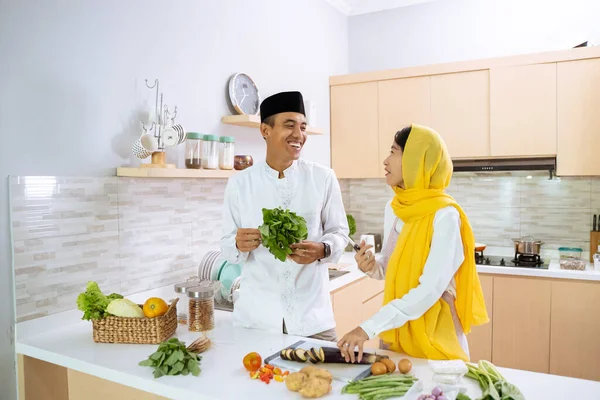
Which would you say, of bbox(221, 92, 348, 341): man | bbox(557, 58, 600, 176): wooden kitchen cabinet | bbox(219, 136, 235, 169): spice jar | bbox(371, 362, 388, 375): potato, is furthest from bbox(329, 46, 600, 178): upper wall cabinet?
bbox(371, 362, 388, 375): potato

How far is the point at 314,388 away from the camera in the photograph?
1.37m

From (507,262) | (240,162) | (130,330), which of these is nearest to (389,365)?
(130,330)

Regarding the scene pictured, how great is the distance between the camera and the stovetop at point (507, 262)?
11.7 ft

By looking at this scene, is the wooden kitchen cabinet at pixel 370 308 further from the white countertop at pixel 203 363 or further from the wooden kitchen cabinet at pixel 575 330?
the white countertop at pixel 203 363

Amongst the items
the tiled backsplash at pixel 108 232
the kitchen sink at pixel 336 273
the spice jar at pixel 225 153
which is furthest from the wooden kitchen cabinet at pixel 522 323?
the spice jar at pixel 225 153

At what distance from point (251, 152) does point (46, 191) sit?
4.96 feet

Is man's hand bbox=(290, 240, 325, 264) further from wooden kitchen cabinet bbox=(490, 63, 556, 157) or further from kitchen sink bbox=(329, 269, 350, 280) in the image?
wooden kitchen cabinet bbox=(490, 63, 556, 157)

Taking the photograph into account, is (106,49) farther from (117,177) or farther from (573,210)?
(573,210)

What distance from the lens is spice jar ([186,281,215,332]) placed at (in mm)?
2002

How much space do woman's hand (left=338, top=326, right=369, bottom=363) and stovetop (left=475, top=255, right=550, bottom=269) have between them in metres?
2.39

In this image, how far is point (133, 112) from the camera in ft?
7.97

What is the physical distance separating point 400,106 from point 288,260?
2404 mm

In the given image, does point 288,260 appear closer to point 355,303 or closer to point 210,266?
point 210,266

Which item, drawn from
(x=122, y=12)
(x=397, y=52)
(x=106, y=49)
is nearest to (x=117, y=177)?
(x=106, y=49)
